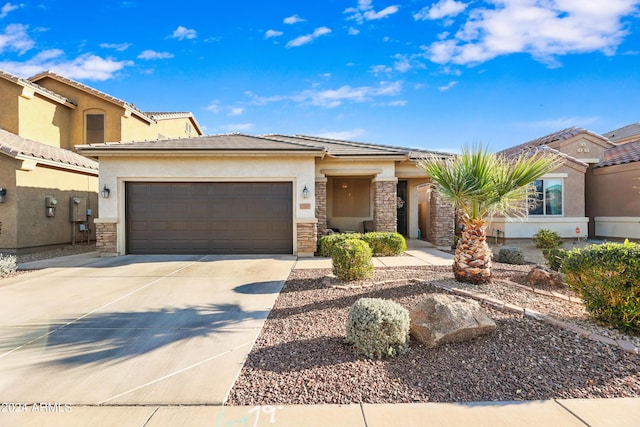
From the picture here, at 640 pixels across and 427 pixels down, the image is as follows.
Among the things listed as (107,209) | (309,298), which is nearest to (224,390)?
(309,298)

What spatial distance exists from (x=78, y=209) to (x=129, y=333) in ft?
38.7

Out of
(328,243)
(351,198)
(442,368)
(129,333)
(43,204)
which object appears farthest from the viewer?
(351,198)

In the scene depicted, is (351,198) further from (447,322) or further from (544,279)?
(447,322)

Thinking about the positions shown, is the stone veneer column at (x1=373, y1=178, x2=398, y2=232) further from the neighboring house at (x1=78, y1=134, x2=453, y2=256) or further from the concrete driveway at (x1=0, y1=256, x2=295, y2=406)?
the concrete driveway at (x1=0, y1=256, x2=295, y2=406)

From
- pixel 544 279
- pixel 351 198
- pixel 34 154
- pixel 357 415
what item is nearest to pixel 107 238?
pixel 34 154

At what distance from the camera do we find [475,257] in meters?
5.96

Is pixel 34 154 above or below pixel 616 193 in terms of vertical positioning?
above

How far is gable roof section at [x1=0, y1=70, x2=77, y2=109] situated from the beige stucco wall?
25.1 ft

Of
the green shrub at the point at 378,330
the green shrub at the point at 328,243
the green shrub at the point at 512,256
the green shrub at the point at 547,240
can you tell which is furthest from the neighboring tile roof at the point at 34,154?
the green shrub at the point at 547,240

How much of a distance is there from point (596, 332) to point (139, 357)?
5.57m

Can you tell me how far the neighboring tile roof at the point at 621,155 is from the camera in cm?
1385

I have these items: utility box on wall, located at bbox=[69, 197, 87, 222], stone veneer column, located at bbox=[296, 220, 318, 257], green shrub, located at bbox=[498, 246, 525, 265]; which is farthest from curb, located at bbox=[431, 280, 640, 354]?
utility box on wall, located at bbox=[69, 197, 87, 222]

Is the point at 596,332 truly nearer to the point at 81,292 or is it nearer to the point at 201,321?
the point at 201,321

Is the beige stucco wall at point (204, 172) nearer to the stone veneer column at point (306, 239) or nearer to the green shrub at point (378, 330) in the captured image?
the stone veneer column at point (306, 239)
